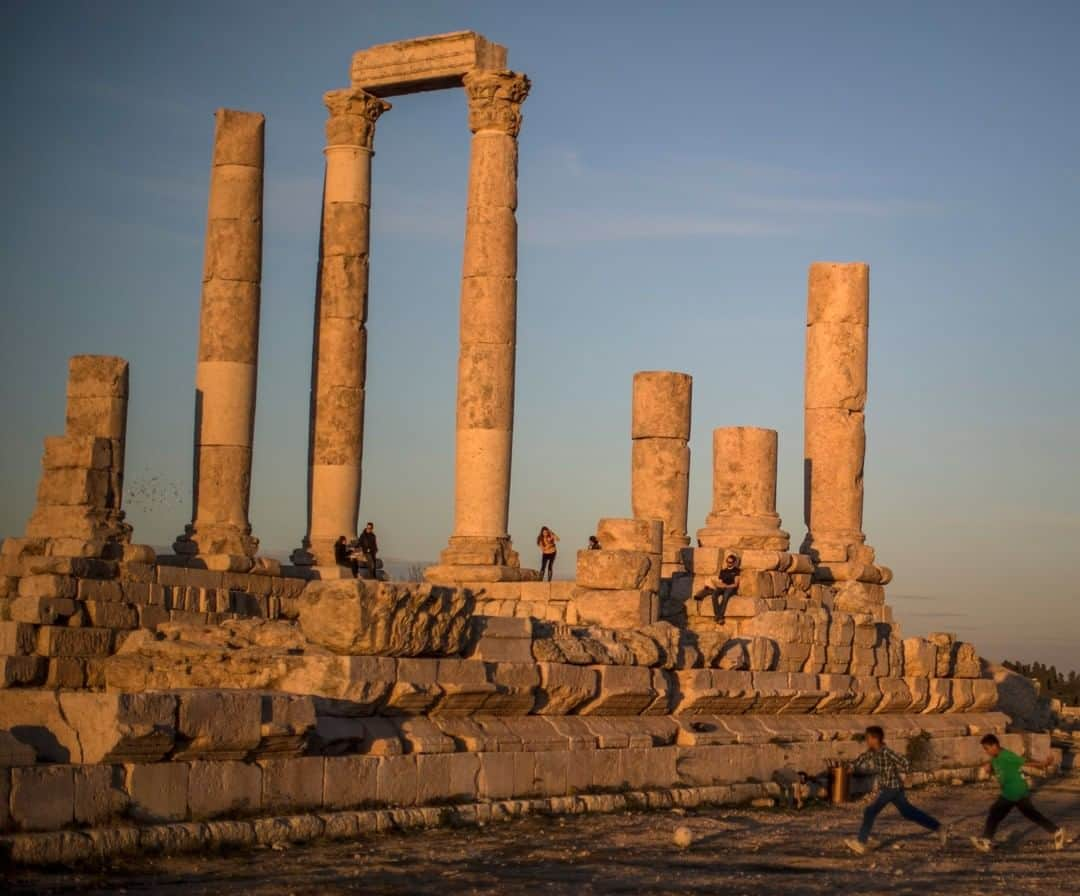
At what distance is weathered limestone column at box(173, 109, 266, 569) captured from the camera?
29.2 m

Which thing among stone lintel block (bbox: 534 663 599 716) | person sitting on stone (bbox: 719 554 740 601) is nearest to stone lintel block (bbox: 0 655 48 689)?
stone lintel block (bbox: 534 663 599 716)

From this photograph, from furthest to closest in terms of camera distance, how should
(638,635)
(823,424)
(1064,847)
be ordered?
(823,424) < (638,635) < (1064,847)

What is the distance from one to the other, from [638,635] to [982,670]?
1235 cm

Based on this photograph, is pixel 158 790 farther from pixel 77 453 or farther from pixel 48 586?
pixel 77 453

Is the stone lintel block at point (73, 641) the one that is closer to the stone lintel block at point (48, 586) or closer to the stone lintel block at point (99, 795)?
the stone lintel block at point (48, 586)

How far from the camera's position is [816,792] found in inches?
801

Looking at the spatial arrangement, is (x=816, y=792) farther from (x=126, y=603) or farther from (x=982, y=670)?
(x=982, y=670)

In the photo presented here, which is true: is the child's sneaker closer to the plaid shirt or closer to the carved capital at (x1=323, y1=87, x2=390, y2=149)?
the plaid shirt

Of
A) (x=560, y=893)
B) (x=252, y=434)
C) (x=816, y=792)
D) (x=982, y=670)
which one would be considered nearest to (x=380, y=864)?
(x=560, y=893)

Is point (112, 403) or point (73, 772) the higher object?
point (112, 403)

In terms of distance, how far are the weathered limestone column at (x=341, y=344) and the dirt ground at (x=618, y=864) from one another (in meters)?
14.8

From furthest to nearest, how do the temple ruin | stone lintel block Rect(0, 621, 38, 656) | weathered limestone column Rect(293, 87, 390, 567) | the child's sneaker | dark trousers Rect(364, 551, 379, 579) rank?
1. weathered limestone column Rect(293, 87, 390, 567)
2. dark trousers Rect(364, 551, 379, 579)
3. stone lintel block Rect(0, 621, 38, 656)
4. the child's sneaker
5. the temple ruin

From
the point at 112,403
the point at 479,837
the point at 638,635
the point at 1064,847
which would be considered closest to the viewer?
the point at 479,837

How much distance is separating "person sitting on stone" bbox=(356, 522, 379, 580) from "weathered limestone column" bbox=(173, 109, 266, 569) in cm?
218
